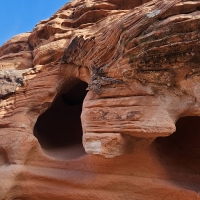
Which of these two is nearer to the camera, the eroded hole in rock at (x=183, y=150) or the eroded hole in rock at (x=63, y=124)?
the eroded hole in rock at (x=183, y=150)

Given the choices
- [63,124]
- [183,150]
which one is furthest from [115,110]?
[63,124]

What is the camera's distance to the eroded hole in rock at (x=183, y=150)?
3463 millimetres

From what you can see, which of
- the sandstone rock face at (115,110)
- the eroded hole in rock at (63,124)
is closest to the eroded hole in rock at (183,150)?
the sandstone rock face at (115,110)

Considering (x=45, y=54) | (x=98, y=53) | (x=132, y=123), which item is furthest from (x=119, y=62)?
(x=45, y=54)

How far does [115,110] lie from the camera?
317 centimetres

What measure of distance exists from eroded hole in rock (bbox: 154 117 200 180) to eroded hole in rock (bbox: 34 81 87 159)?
4.95ft

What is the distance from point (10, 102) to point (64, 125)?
130 centimetres

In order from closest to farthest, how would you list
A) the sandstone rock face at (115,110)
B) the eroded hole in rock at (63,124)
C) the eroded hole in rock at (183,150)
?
the sandstone rock face at (115,110)
the eroded hole in rock at (183,150)
the eroded hole in rock at (63,124)

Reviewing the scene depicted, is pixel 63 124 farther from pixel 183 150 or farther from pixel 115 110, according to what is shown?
pixel 183 150

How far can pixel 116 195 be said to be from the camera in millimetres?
3508

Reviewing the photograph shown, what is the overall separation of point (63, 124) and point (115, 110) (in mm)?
2452

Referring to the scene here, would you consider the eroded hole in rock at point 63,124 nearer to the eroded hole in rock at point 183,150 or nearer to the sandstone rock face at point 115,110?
the sandstone rock face at point 115,110

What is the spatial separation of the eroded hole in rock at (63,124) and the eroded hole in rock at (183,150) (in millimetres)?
1508

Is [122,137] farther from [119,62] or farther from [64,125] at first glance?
[64,125]
